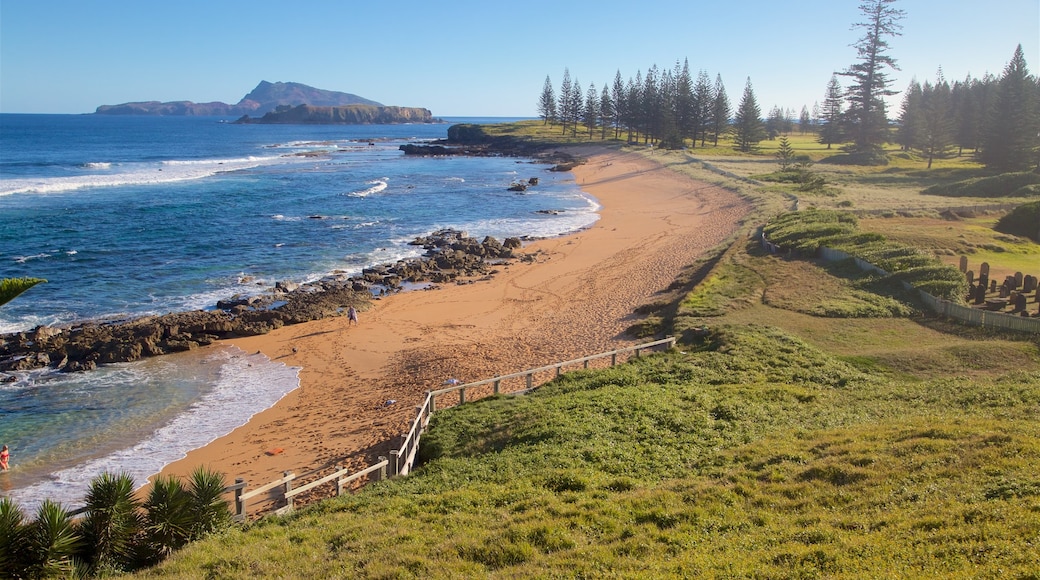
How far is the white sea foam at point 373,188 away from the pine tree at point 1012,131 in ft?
163

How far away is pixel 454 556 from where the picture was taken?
23.5ft

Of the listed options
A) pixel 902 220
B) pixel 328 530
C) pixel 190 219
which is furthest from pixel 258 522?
pixel 190 219

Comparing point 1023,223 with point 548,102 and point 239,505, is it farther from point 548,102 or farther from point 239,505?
point 548,102

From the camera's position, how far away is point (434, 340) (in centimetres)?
2139

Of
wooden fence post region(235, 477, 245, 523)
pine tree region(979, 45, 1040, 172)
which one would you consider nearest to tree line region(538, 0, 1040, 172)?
pine tree region(979, 45, 1040, 172)

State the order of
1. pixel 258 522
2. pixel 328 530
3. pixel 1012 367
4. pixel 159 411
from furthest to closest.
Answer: pixel 159 411
pixel 1012 367
pixel 258 522
pixel 328 530

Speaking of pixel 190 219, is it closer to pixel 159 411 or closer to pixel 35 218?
pixel 35 218

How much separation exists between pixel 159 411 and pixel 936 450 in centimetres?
1624

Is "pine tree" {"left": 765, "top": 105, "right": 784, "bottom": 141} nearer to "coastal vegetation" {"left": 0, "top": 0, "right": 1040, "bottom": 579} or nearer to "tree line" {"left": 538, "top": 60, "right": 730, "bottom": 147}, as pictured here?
"tree line" {"left": 538, "top": 60, "right": 730, "bottom": 147}

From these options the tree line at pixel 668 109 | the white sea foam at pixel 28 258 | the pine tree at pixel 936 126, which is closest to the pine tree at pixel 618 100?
the tree line at pixel 668 109

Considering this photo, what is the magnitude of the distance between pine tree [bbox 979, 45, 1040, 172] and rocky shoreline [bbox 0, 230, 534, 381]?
138 ft

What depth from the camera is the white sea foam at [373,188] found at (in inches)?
2241

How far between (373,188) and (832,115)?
58175 mm

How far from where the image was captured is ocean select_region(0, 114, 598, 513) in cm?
1530
